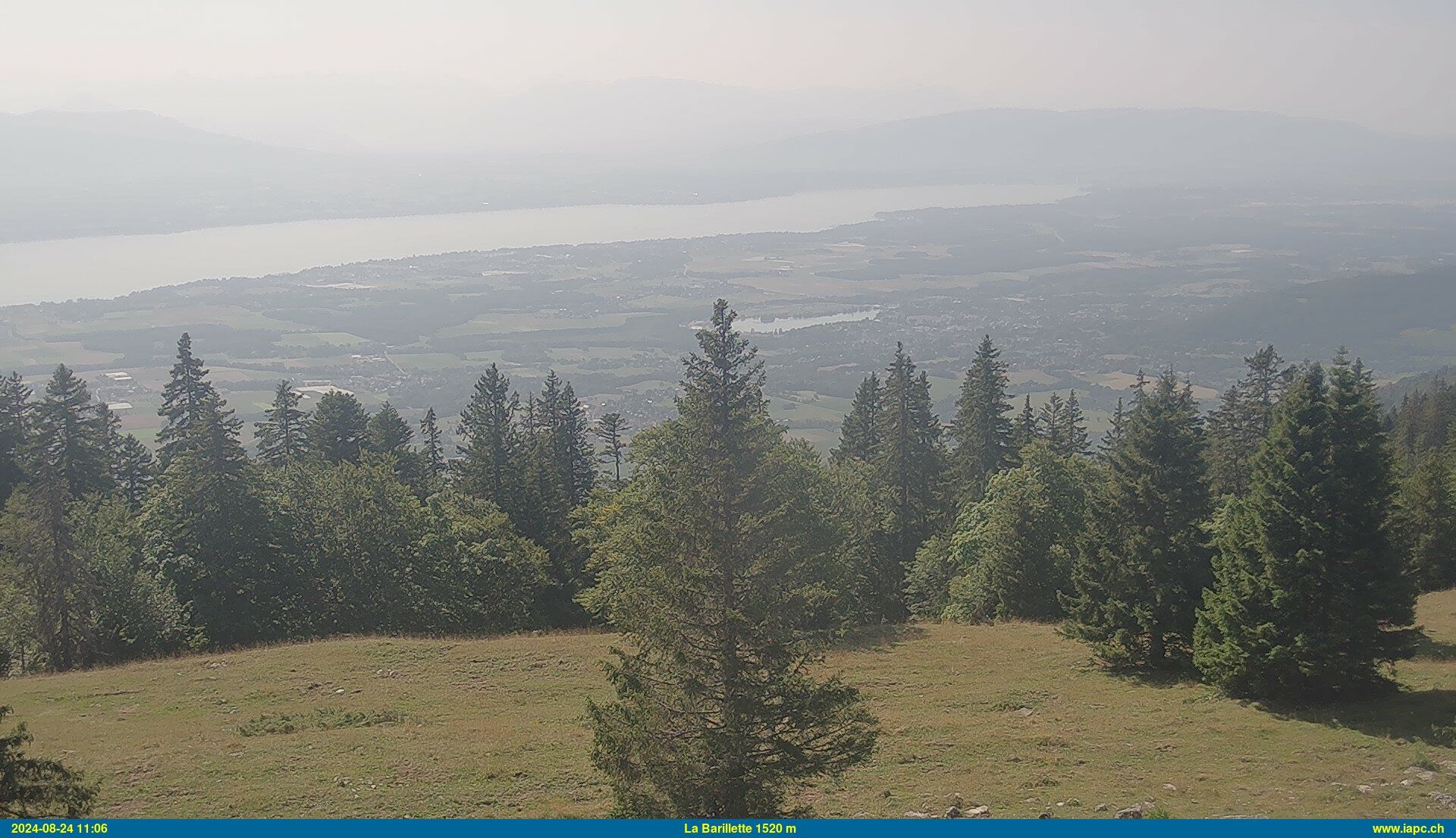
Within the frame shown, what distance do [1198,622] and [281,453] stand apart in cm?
5271

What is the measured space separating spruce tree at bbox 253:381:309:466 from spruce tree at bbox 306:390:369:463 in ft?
4.59

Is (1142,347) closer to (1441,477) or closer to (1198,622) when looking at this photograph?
(1441,477)

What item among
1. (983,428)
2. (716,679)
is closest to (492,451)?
(983,428)

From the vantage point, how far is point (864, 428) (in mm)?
73500

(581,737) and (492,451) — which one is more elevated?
(492,451)

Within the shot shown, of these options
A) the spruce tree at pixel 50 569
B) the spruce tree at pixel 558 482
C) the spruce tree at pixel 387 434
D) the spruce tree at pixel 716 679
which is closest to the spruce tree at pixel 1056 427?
the spruce tree at pixel 558 482

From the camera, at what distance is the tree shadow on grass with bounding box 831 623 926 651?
33188mm

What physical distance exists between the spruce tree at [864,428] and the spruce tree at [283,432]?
3543 cm

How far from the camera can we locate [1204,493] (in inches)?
1050

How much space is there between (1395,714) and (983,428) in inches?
1610

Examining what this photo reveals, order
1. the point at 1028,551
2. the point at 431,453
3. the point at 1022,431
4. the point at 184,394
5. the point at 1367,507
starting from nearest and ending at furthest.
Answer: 1. the point at 1367,507
2. the point at 1028,551
3. the point at 184,394
4. the point at 1022,431
5. the point at 431,453

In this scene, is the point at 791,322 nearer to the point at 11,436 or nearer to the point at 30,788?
the point at 11,436

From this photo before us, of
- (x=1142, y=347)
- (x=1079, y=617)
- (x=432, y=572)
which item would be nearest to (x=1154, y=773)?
(x=1079, y=617)

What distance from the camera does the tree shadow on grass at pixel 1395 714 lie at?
19125mm
